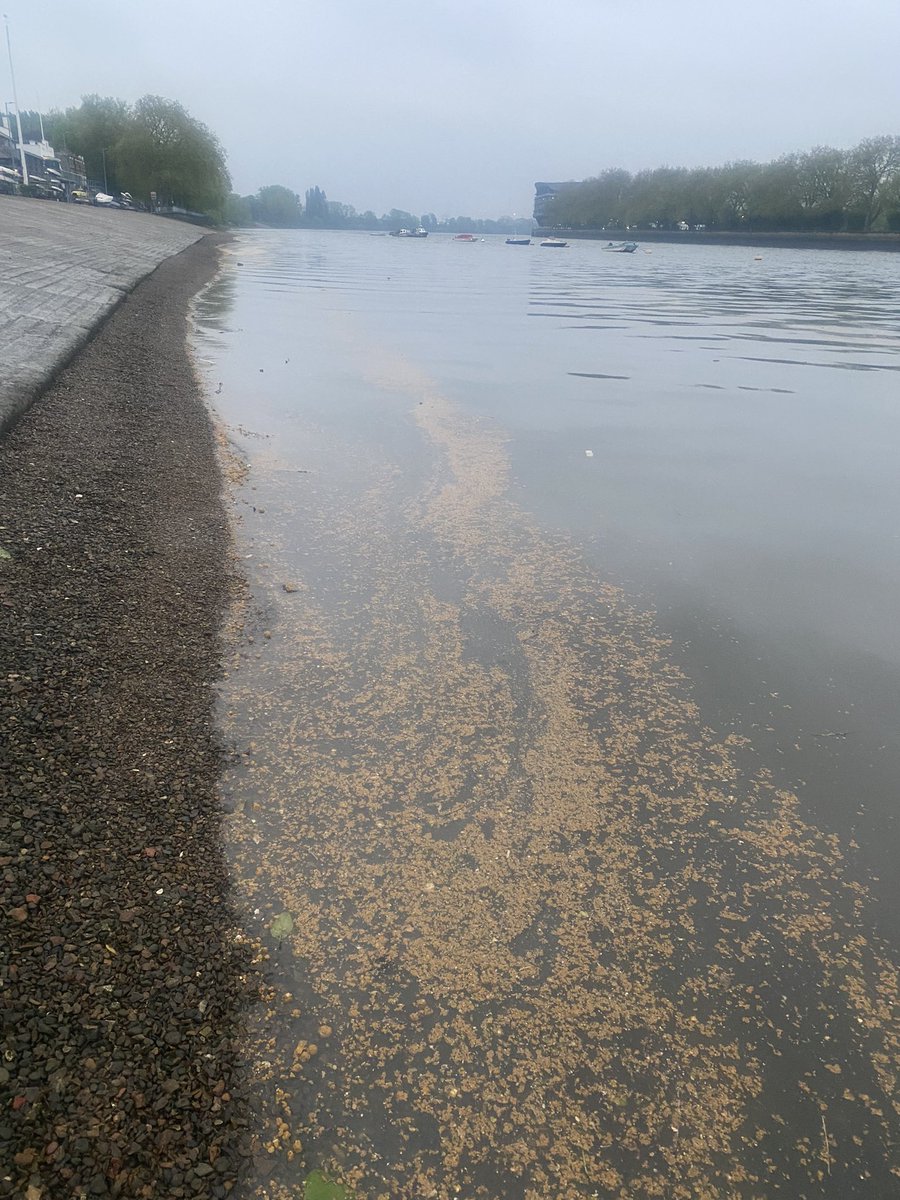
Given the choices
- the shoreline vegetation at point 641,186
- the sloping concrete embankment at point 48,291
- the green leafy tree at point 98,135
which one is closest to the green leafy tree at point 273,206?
the shoreline vegetation at point 641,186

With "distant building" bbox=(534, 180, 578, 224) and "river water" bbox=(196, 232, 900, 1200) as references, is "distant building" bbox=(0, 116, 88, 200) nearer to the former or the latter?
"river water" bbox=(196, 232, 900, 1200)

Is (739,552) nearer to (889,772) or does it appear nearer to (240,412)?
(889,772)

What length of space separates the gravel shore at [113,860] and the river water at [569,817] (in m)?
0.16

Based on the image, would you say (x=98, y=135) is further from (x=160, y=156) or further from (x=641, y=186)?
(x=641, y=186)

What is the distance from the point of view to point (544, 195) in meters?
168

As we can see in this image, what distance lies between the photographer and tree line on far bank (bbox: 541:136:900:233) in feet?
306

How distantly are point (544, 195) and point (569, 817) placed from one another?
619ft

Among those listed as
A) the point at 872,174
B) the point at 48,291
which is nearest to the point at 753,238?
the point at 872,174

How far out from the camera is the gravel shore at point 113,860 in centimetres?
174

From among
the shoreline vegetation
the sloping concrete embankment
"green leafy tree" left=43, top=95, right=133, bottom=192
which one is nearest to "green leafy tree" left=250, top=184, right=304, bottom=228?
the shoreline vegetation

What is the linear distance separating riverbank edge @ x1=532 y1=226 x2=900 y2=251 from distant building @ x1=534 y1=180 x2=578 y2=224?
2135 cm

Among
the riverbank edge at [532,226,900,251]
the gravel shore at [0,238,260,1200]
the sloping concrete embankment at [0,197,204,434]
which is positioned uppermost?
the riverbank edge at [532,226,900,251]

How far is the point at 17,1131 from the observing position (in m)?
1.69

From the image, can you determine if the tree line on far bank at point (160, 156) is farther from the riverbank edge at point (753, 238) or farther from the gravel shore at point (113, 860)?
the gravel shore at point (113, 860)
